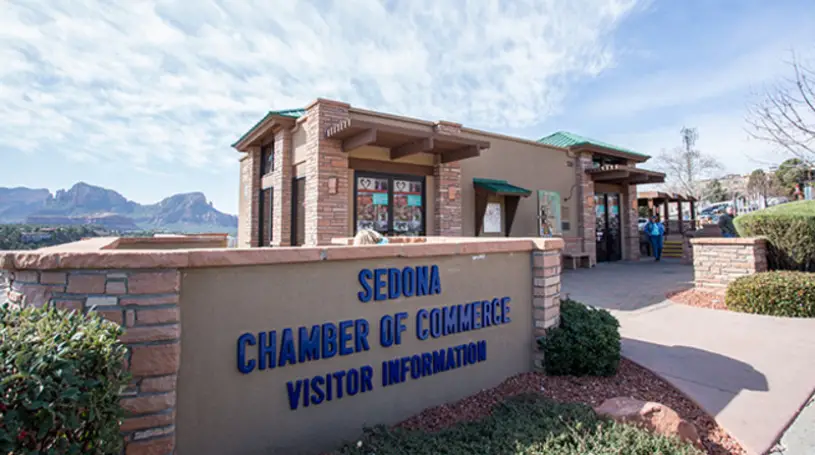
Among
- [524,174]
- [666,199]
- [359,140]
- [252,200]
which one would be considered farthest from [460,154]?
[666,199]

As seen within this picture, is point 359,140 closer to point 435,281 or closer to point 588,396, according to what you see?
point 435,281

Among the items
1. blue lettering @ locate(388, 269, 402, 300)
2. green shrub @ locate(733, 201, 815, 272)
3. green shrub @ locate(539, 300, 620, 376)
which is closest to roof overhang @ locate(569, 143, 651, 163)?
green shrub @ locate(733, 201, 815, 272)

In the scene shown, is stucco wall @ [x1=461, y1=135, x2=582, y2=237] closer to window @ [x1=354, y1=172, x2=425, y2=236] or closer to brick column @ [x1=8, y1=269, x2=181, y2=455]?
window @ [x1=354, y1=172, x2=425, y2=236]

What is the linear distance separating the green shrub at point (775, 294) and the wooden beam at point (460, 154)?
553 centimetres

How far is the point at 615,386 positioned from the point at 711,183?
5023cm

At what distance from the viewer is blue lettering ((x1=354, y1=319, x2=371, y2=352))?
3094 mm

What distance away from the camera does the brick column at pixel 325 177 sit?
8.67m

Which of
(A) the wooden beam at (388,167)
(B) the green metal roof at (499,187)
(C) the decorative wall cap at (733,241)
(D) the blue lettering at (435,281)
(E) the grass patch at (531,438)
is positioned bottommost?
(E) the grass patch at (531,438)

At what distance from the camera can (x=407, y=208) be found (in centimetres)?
1016

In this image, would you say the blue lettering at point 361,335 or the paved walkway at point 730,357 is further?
the paved walkway at point 730,357

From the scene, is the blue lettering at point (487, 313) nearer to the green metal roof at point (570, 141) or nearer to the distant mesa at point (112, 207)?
the green metal roof at point (570, 141)

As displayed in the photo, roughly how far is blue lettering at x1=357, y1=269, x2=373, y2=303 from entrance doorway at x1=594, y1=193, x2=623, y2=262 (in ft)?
46.7

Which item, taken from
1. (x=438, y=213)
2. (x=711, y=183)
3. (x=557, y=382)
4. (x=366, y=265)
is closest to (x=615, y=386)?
(x=557, y=382)

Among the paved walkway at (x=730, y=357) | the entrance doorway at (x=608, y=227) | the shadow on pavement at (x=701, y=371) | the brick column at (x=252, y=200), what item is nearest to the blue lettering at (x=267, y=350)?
the paved walkway at (x=730, y=357)
